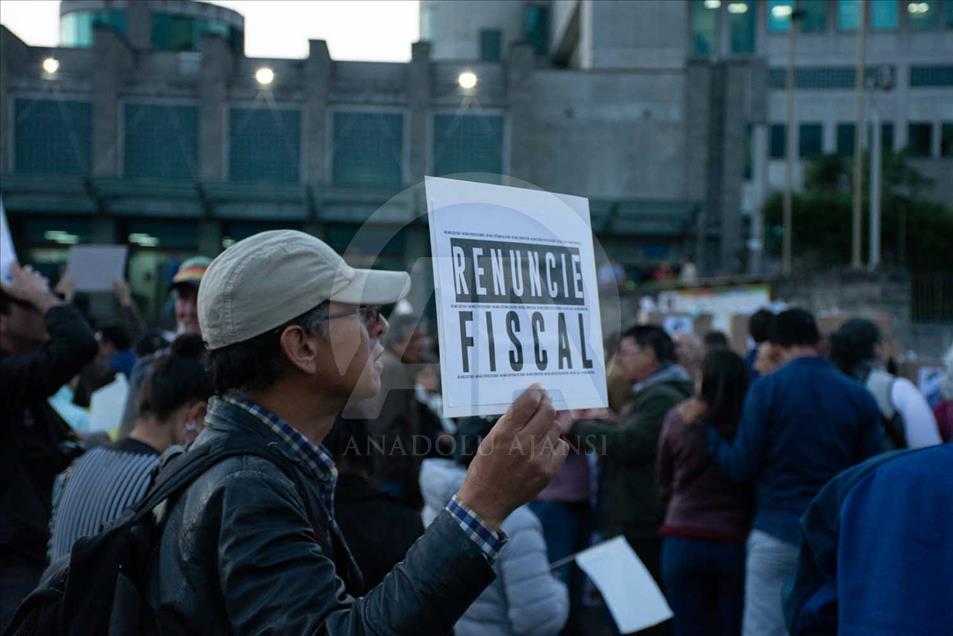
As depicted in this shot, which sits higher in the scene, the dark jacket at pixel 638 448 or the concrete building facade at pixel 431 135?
the concrete building facade at pixel 431 135

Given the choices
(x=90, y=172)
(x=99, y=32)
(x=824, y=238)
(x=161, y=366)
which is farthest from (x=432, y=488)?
(x=824, y=238)

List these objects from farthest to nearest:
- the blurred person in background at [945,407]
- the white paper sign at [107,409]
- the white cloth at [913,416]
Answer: the white cloth at [913,416] < the white paper sign at [107,409] < the blurred person in background at [945,407]

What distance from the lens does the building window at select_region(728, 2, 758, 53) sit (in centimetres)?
4441

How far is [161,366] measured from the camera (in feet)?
12.0

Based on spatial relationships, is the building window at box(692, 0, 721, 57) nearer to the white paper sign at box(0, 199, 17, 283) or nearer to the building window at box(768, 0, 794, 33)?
the building window at box(768, 0, 794, 33)

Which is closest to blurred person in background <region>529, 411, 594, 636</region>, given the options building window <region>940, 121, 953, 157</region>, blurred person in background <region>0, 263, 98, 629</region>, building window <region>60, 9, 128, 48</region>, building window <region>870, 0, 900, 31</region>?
blurred person in background <region>0, 263, 98, 629</region>

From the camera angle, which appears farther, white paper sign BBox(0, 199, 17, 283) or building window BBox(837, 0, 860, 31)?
building window BBox(837, 0, 860, 31)

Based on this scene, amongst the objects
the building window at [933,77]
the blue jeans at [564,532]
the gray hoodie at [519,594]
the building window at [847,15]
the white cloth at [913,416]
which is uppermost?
the building window at [847,15]

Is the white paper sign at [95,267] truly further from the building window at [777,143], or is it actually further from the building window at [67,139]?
the building window at [777,143]

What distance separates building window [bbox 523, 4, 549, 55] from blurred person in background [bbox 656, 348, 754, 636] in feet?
146

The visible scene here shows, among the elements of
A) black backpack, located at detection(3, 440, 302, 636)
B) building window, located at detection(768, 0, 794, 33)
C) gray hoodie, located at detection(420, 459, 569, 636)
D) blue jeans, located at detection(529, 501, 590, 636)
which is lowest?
blue jeans, located at detection(529, 501, 590, 636)

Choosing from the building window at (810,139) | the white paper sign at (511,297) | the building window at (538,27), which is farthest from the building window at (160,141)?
the white paper sign at (511,297)

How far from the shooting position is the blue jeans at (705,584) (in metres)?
5.52

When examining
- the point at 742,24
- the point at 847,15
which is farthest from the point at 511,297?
the point at 742,24
